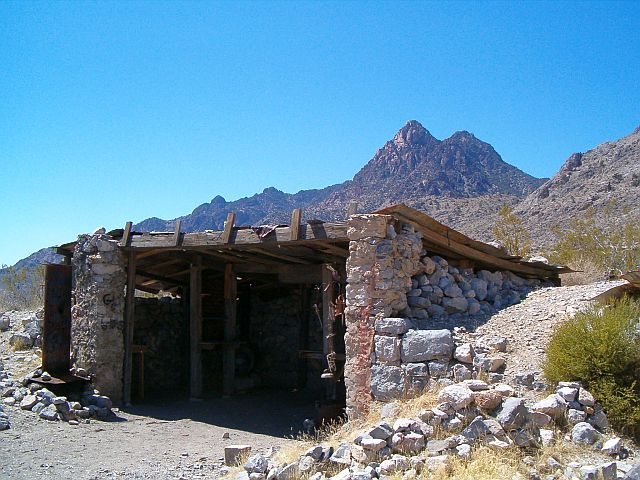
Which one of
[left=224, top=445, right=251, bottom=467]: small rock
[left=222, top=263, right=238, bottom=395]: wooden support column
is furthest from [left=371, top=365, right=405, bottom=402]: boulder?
[left=222, top=263, right=238, bottom=395]: wooden support column

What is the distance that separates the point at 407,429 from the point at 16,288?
68.9 feet

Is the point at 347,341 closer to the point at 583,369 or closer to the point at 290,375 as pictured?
the point at 583,369

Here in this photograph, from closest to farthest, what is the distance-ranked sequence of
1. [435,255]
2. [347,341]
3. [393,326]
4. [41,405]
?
[393,326]
[347,341]
[435,255]
[41,405]

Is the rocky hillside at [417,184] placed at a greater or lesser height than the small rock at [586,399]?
greater

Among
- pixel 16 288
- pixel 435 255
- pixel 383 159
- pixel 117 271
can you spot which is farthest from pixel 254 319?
pixel 383 159

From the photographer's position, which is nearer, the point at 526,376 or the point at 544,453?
the point at 544,453

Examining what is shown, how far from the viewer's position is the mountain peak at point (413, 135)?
47156 mm

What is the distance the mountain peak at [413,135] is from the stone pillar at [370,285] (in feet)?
131

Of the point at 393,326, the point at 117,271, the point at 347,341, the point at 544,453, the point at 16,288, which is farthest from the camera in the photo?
the point at 16,288

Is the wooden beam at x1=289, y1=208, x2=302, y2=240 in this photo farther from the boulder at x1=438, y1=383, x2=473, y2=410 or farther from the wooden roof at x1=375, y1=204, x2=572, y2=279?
the boulder at x1=438, y1=383, x2=473, y2=410

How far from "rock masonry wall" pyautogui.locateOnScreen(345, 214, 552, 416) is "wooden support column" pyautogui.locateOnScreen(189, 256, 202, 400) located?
18.1ft

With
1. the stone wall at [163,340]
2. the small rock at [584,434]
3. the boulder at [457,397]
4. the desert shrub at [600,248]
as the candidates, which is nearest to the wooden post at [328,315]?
the boulder at [457,397]

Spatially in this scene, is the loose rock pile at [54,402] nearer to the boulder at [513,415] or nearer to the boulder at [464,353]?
the boulder at [464,353]

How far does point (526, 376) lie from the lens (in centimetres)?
667
